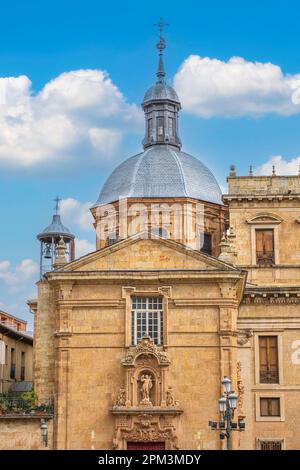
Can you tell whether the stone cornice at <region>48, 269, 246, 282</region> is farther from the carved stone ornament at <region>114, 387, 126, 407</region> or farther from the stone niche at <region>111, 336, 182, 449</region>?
the carved stone ornament at <region>114, 387, 126, 407</region>

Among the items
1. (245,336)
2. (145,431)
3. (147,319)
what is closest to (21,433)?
(145,431)

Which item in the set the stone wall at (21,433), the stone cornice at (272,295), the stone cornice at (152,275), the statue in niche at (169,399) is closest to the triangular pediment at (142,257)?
the stone cornice at (152,275)

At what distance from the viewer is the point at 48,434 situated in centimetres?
4050

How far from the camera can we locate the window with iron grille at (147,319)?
4136 cm

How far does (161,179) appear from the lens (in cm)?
5388

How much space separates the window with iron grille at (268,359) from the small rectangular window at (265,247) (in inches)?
168

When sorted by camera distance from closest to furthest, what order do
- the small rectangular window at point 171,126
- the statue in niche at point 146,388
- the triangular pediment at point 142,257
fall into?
the statue in niche at point 146,388, the triangular pediment at point 142,257, the small rectangular window at point 171,126

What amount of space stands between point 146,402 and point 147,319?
3.73m

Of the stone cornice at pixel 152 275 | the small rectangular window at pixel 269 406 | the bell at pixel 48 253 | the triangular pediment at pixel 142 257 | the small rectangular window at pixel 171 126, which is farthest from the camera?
the small rectangular window at pixel 171 126

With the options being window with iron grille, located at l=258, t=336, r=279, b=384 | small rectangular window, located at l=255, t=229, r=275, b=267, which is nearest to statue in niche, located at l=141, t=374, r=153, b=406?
window with iron grille, located at l=258, t=336, r=279, b=384

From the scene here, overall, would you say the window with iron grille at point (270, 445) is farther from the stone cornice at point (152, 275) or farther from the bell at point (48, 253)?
the bell at point (48, 253)

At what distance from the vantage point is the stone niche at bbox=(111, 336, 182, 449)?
131 ft

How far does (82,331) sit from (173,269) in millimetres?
4909
